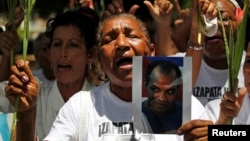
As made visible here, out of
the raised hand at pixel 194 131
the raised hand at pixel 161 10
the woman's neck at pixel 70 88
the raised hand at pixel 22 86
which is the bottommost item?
the raised hand at pixel 194 131

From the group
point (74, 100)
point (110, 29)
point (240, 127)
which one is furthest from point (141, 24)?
point (240, 127)

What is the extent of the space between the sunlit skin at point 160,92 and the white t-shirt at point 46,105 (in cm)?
92

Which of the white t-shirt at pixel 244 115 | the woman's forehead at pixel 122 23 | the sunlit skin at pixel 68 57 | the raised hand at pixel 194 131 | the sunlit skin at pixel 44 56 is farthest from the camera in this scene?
the sunlit skin at pixel 44 56

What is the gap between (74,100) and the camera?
3.22 metres

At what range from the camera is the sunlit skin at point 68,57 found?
374 centimetres

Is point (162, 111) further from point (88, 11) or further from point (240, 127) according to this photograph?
point (88, 11)

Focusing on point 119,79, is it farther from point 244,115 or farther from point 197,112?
point 244,115

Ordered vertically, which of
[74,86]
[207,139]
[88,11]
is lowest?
[207,139]

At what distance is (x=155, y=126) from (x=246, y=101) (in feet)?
2.32

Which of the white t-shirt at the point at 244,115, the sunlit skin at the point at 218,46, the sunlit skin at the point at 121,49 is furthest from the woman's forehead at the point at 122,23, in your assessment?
the sunlit skin at the point at 218,46

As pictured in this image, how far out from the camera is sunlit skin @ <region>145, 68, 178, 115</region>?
2.90 m

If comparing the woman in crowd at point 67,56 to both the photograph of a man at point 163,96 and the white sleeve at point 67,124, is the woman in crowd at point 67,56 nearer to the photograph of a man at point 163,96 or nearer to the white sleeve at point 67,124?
the white sleeve at point 67,124

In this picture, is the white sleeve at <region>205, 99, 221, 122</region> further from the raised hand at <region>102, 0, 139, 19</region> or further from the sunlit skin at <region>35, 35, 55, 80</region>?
the sunlit skin at <region>35, 35, 55, 80</region>

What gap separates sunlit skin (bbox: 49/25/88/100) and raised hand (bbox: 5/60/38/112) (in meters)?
0.78
